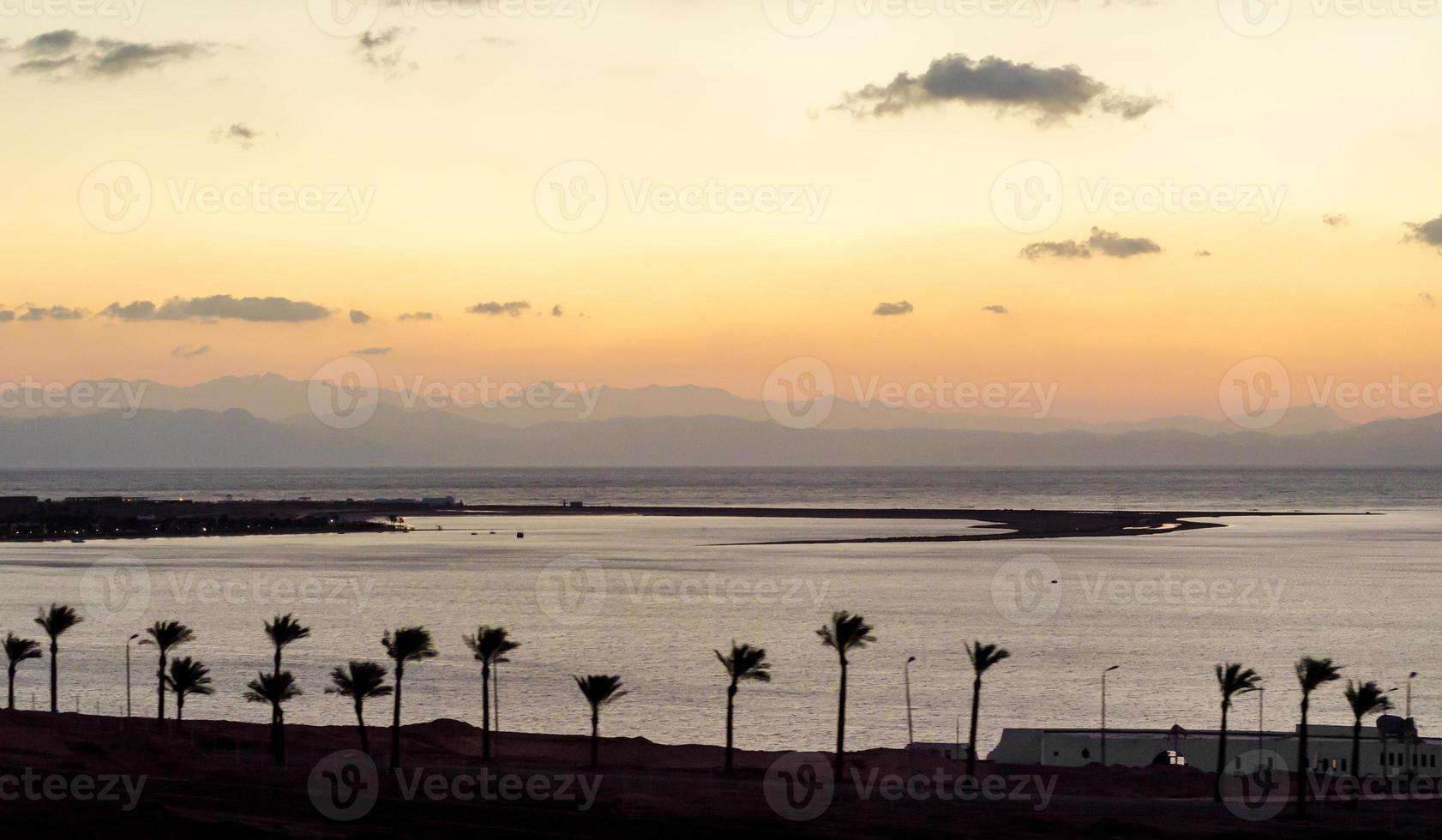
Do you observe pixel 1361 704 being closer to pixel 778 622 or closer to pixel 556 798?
pixel 556 798

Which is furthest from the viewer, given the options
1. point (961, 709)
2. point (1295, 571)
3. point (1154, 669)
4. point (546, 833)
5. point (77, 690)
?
point (1295, 571)

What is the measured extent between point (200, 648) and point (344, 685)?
51.9 m

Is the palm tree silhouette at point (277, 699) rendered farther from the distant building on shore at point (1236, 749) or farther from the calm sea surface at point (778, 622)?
the distant building on shore at point (1236, 749)

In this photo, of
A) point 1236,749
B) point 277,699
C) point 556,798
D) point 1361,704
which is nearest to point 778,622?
point 1236,749

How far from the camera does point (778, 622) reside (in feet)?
385

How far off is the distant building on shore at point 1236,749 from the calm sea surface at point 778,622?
13.0 meters

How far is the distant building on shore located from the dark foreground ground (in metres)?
1.37

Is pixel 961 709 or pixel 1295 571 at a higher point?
pixel 1295 571

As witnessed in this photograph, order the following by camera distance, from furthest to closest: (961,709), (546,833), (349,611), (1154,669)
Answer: (349,611) → (1154,669) → (961,709) → (546,833)

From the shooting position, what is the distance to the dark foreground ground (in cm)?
4512

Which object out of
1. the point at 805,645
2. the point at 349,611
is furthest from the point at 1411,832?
the point at 349,611

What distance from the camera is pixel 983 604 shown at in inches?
5123

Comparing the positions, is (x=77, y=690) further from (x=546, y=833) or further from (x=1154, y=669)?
(x=1154, y=669)

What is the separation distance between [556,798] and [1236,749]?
98.9ft
